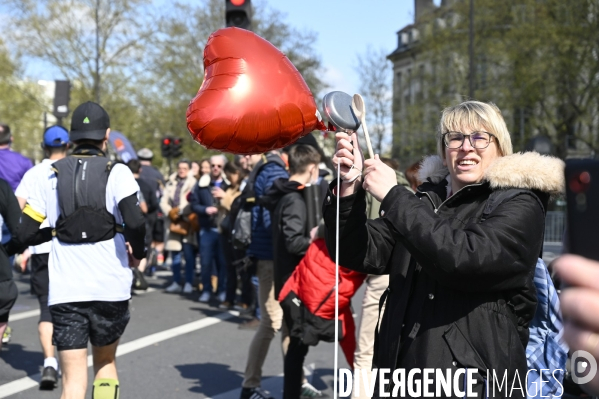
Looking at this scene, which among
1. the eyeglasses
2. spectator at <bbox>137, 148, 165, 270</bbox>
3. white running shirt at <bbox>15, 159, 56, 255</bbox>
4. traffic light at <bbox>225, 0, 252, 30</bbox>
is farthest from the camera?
spectator at <bbox>137, 148, 165, 270</bbox>

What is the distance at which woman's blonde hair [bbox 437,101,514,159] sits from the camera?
302 cm

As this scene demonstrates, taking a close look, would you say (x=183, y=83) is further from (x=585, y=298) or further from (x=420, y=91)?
(x=585, y=298)

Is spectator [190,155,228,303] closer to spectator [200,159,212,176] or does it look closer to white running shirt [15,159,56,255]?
spectator [200,159,212,176]

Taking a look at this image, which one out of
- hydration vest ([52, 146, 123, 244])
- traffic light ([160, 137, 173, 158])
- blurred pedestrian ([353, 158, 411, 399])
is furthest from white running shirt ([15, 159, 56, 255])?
traffic light ([160, 137, 173, 158])

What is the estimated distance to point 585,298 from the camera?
1.19 metres

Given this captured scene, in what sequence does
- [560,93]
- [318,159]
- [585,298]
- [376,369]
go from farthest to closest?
[560,93]
[318,159]
[376,369]
[585,298]

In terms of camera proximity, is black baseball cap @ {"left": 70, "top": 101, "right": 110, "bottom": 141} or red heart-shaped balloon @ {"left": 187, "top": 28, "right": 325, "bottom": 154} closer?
red heart-shaped balloon @ {"left": 187, "top": 28, "right": 325, "bottom": 154}

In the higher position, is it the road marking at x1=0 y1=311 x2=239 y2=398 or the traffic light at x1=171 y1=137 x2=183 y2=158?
the traffic light at x1=171 y1=137 x2=183 y2=158

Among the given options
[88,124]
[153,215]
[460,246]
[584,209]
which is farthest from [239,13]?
[584,209]

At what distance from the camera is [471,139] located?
9.87 ft

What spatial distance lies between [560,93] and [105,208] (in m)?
29.2

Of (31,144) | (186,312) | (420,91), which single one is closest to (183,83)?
(420,91)

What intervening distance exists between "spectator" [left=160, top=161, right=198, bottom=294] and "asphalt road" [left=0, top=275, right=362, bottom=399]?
1673mm

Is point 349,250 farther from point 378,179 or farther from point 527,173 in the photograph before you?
point 527,173
